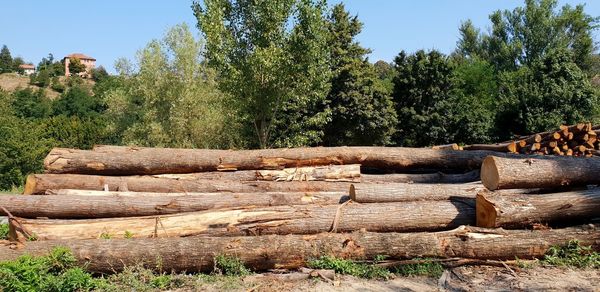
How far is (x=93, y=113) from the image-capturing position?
4897 centimetres

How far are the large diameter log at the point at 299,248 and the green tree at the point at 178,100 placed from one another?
46.9 ft

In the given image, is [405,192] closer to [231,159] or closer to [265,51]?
[231,159]

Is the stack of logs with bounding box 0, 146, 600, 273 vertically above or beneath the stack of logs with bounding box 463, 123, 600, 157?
beneath

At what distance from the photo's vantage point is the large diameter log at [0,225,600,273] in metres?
5.13

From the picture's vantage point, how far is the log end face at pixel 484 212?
5733 millimetres

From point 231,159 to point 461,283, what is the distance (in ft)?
15.1

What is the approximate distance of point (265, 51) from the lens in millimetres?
14727

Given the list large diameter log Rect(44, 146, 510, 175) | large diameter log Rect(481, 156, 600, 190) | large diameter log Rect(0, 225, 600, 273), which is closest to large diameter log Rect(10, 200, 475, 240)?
large diameter log Rect(0, 225, 600, 273)

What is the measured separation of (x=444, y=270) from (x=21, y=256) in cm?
471

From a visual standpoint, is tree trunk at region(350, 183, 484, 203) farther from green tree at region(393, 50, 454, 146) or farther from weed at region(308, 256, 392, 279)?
green tree at region(393, 50, 454, 146)

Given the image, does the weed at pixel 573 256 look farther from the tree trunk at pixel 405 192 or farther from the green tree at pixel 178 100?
the green tree at pixel 178 100

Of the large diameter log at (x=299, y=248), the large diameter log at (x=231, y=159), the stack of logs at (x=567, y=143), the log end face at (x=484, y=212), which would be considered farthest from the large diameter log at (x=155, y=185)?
the stack of logs at (x=567, y=143)

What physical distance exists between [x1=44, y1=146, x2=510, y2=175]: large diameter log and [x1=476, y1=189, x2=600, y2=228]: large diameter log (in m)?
2.80

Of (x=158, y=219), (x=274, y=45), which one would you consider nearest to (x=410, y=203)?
(x=158, y=219)
